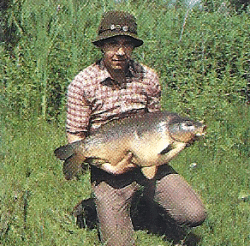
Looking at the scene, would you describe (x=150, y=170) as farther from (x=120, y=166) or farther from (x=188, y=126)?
(x=188, y=126)

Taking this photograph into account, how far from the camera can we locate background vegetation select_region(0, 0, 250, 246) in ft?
9.84

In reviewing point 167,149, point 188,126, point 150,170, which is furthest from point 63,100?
point 188,126

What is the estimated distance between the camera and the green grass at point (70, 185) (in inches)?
110

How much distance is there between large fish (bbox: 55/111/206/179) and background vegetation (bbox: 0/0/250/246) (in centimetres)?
51

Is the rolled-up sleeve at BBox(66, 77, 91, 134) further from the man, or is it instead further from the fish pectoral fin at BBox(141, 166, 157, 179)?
the fish pectoral fin at BBox(141, 166, 157, 179)

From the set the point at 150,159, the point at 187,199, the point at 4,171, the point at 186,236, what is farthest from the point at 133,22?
the point at 4,171

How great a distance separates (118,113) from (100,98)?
0.41ft

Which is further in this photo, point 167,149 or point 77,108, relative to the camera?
point 77,108

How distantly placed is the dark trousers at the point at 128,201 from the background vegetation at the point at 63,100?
0.17 metres

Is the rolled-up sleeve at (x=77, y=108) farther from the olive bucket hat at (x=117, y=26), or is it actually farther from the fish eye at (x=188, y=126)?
the fish eye at (x=188, y=126)

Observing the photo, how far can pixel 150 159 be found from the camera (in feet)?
7.75

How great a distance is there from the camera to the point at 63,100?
4711mm

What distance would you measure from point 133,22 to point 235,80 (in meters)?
2.72

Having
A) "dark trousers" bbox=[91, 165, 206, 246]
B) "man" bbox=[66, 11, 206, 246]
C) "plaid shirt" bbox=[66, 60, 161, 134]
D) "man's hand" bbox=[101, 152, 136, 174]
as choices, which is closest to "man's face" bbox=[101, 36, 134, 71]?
"man" bbox=[66, 11, 206, 246]
